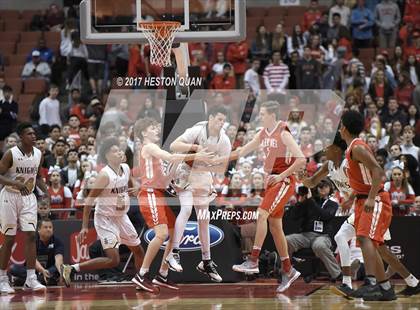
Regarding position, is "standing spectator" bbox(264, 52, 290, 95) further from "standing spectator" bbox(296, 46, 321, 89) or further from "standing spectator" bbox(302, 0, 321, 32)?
"standing spectator" bbox(302, 0, 321, 32)

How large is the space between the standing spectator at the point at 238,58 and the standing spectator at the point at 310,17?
5.47ft

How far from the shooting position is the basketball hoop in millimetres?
12516

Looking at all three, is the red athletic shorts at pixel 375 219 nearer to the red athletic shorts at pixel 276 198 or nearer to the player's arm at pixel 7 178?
the red athletic shorts at pixel 276 198

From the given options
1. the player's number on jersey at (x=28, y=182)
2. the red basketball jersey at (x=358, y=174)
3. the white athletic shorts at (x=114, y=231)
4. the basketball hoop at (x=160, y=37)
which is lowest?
the white athletic shorts at (x=114, y=231)

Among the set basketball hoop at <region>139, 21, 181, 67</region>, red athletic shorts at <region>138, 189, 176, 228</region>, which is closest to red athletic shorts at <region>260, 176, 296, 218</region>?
red athletic shorts at <region>138, 189, 176, 228</region>

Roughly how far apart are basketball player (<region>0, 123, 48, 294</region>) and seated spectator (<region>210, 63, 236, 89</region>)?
657 cm

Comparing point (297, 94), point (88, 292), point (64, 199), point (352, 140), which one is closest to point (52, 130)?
point (64, 199)

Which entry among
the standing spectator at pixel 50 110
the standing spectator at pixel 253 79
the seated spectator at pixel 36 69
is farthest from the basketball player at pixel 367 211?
the seated spectator at pixel 36 69

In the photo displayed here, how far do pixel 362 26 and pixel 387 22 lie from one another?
50cm

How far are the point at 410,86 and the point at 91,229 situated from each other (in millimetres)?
7022

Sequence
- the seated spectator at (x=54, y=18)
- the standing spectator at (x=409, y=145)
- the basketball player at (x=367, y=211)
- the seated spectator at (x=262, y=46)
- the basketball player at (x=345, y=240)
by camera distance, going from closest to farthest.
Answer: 1. the basketball player at (x=367, y=211)
2. the basketball player at (x=345, y=240)
3. the standing spectator at (x=409, y=145)
4. the seated spectator at (x=262, y=46)
5. the seated spectator at (x=54, y=18)

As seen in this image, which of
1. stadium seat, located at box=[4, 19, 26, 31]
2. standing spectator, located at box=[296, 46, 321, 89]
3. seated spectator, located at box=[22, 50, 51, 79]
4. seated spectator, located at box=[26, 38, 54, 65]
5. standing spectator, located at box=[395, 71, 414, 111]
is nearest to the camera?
standing spectator, located at box=[395, 71, 414, 111]

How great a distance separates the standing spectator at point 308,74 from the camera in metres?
17.8

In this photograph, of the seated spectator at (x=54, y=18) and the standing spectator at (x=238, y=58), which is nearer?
the standing spectator at (x=238, y=58)
